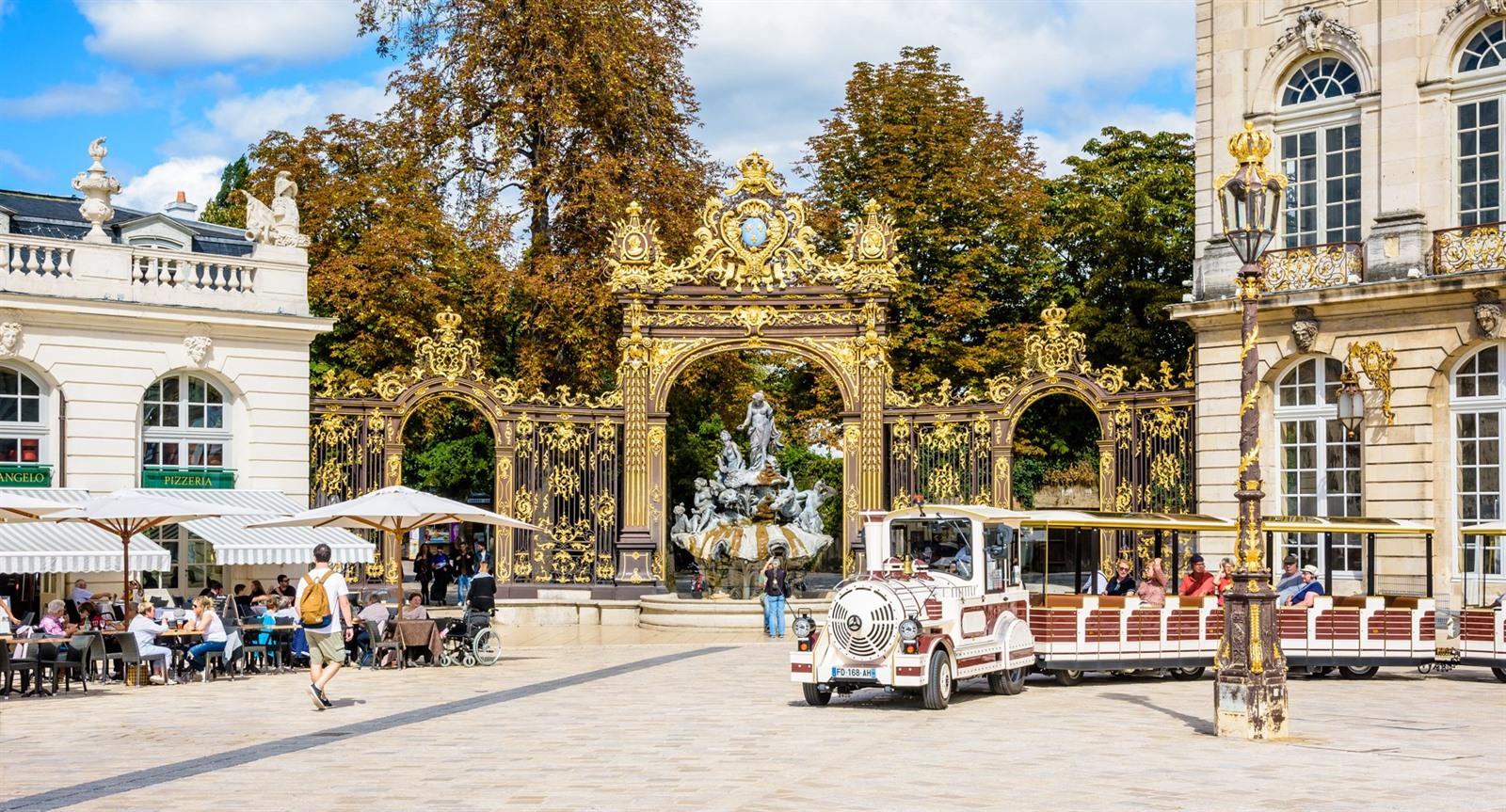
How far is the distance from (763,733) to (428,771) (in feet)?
10.9

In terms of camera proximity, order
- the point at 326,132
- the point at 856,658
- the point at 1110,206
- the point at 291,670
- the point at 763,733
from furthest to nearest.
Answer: the point at 1110,206, the point at 326,132, the point at 291,670, the point at 856,658, the point at 763,733

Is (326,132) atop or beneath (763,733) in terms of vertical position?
atop

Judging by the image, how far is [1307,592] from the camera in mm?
21688

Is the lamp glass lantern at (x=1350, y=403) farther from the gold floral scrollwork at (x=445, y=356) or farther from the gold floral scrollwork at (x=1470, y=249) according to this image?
the gold floral scrollwork at (x=445, y=356)

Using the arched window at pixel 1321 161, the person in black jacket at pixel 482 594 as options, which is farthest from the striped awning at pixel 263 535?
the arched window at pixel 1321 161

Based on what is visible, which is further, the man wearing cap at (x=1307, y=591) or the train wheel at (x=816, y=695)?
the man wearing cap at (x=1307, y=591)

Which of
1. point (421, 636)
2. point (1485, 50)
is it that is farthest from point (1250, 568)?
point (1485, 50)

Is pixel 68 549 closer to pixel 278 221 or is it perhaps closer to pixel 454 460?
pixel 278 221

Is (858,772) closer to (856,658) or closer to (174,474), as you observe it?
(856,658)

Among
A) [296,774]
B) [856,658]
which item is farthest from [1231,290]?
[296,774]

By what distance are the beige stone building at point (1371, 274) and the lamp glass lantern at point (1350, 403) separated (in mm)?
473

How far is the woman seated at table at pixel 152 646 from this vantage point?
21172 millimetres

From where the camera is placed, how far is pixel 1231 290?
28281 mm

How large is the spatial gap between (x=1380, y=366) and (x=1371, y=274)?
56.3 inches
